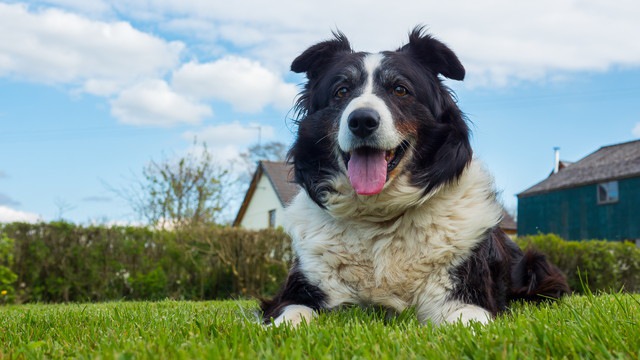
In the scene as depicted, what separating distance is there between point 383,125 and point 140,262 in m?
8.95

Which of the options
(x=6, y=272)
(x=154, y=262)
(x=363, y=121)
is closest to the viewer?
(x=363, y=121)

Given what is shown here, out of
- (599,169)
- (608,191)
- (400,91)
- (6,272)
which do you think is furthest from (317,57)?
(599,169)

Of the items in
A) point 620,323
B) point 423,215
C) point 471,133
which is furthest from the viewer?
point 471,133

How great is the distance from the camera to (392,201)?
4164 mm

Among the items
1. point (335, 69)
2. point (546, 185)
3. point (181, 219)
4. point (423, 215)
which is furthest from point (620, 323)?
point (546, 185)

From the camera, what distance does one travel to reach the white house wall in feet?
112

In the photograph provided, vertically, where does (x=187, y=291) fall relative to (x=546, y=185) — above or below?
below

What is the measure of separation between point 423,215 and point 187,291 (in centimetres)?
868

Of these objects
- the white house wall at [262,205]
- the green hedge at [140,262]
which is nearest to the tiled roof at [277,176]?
the white house wall at [262,205]

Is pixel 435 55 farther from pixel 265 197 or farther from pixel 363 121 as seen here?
pixel 265 197

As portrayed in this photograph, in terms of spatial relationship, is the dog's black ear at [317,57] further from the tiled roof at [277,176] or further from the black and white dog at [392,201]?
the tiled roof at [277,176]

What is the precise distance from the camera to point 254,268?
12.4m

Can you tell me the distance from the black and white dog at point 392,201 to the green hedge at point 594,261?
8600 millimetres

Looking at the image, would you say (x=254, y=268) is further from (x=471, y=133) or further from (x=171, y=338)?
(x=171, y=338)
